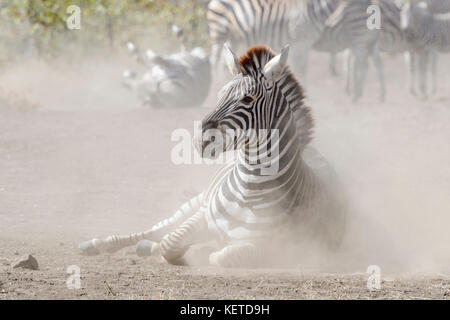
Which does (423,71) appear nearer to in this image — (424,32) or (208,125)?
(424,32)

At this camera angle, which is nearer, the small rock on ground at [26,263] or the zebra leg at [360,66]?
the small rock on ground at [26,263]

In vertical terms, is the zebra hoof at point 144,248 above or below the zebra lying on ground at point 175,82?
below

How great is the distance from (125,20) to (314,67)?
Result: 220 inches

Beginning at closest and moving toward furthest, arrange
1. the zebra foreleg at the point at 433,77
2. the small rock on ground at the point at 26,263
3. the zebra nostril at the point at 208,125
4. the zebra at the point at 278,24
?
the zebra nostril at the point at 208,125 < the small rock on ground at the point at 26,263 < the zebra at the point at 278,24 < the zebra foreleg at the point at 433,77

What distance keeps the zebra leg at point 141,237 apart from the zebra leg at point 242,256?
3.73ft

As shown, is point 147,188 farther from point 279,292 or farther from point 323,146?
point 279,292

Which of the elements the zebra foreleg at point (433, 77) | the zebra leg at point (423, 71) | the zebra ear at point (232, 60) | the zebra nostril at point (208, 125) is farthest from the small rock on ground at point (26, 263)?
the zebra foreleg at point (433, 77)

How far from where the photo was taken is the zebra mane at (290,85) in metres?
6.12

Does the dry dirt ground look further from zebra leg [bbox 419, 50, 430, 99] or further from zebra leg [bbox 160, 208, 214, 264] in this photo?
zebra leg [bbox 419, 50, 430, 99]

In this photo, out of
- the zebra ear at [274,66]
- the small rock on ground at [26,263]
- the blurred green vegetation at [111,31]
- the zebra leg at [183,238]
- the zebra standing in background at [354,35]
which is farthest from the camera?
the blurred green vegetation at [111,31]

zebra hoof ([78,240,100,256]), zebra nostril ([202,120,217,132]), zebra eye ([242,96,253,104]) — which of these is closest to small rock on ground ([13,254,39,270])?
zebra hoof ([78,240,100,256])

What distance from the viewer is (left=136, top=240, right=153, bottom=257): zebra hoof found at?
6.78m

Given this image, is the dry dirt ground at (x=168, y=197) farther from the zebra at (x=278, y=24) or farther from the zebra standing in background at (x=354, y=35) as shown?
the zebra at (x=278, y=24)

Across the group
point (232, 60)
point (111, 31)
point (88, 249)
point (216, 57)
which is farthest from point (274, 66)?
point (111, 31)
